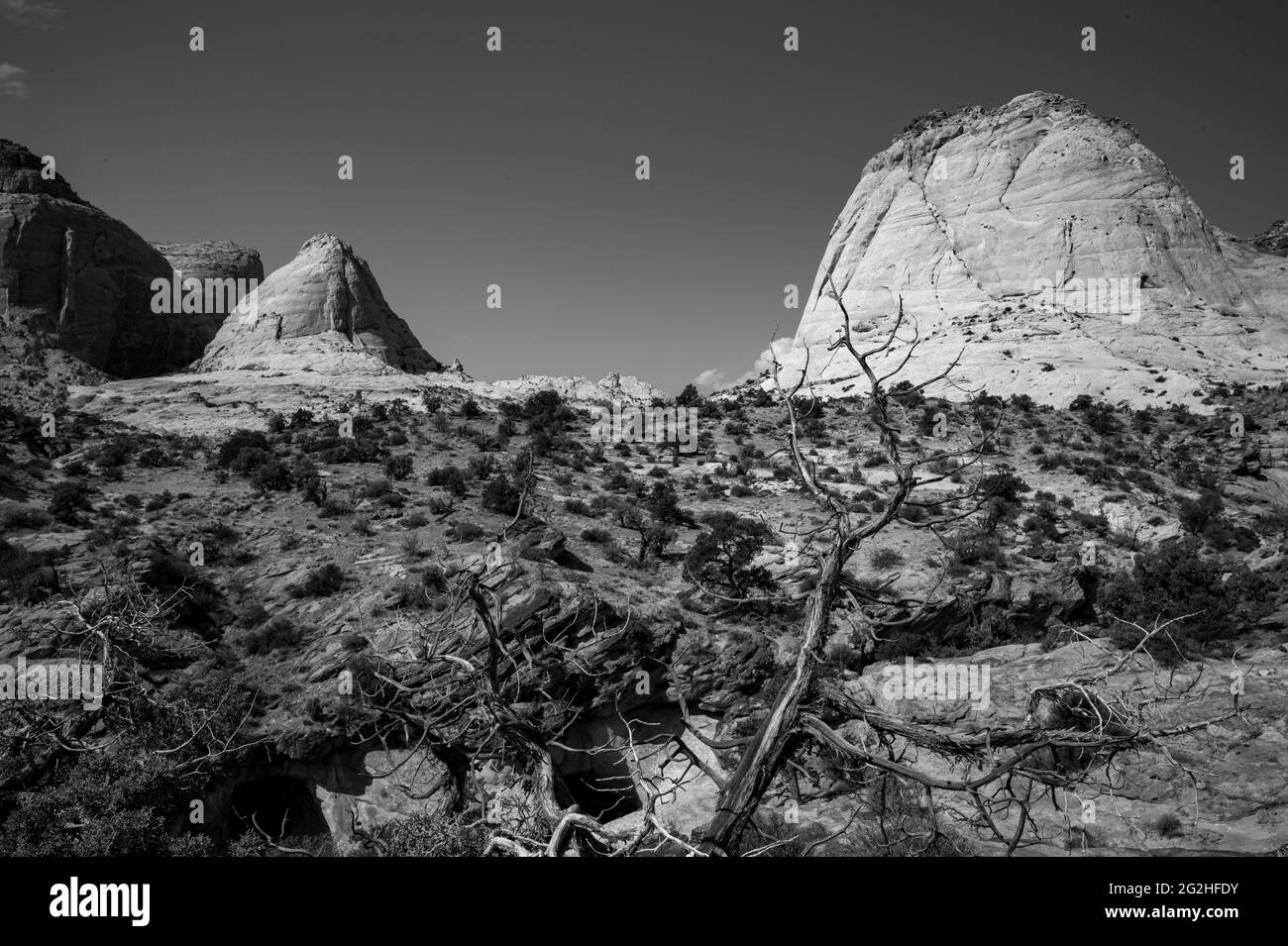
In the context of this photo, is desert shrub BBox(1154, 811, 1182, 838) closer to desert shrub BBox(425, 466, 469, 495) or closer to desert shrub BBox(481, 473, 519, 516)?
desert shrub BBox(481, 473, 519, 516)

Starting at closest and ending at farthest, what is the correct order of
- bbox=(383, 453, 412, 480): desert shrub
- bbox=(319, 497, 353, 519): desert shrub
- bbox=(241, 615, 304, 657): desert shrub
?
bbox=(241, 615, 304, 657): desert shrub
bbox=(319, 497, 353, 519): desert shrub
bbox=(383, 453, 412, 480): desert shrub

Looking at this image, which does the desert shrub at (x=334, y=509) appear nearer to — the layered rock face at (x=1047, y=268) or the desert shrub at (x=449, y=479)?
the desert shrub at (x=449, y=479)

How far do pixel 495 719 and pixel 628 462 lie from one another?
2405cm

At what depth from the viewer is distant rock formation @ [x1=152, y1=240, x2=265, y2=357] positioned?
5781 cm

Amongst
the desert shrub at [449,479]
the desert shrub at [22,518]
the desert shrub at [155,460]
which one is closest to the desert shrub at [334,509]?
the desert shrub at [449,479]

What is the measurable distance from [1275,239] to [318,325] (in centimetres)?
7802

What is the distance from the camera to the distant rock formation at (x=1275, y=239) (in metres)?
52.9

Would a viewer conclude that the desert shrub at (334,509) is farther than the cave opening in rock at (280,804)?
Yes

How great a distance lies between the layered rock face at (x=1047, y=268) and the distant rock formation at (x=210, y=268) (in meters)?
49.6

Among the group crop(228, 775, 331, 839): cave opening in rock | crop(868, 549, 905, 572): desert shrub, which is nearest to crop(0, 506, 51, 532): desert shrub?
crop(228, 775, 331, 839): cave opening in rock

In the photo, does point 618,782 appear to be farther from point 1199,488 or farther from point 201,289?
point 201,289

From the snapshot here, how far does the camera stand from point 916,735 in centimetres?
371

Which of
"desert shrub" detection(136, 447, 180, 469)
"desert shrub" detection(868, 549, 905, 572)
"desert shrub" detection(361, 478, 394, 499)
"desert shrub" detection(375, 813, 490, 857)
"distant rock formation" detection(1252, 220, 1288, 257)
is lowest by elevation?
"desert shrub" detection(375, 813, 490, 857)

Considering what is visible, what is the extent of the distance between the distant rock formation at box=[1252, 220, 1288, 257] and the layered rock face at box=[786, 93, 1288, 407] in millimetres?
1343
